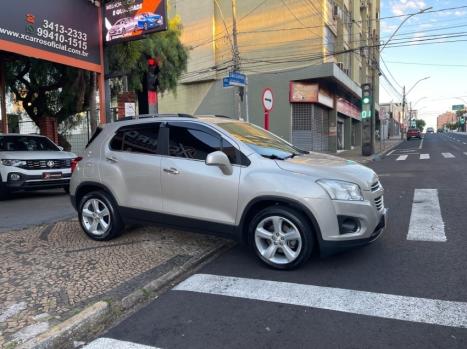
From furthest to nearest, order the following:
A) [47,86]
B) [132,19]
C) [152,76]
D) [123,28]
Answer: [47,86]
[123,28]
[132,19]
[152,76]

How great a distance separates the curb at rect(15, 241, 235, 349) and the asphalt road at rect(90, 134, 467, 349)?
0.16m

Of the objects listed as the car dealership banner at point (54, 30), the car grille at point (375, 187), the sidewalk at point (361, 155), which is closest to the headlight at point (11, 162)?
the car dealership banner at point (54, 30)

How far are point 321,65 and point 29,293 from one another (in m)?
22.8

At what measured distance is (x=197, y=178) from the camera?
5.05 metres

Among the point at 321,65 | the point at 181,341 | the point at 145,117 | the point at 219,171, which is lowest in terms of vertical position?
the point at 181,341

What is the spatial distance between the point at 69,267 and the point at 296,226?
8.52 ft

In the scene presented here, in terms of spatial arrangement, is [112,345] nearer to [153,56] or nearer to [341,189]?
[341,189]

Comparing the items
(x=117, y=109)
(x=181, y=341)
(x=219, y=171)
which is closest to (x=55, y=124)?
(x=117, y=109)

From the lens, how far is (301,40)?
25359 millimetres

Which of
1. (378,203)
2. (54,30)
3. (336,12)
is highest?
(336,12)

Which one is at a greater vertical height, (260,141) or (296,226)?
(260,141)

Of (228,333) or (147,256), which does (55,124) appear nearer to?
(147,256)

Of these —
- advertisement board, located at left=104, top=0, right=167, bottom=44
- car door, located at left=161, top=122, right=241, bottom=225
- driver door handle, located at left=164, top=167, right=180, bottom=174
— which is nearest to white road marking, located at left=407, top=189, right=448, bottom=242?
car door, located at left=161, top=122, right=241, bottom=225

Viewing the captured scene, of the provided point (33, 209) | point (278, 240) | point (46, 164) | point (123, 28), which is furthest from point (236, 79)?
point (278, 240)
